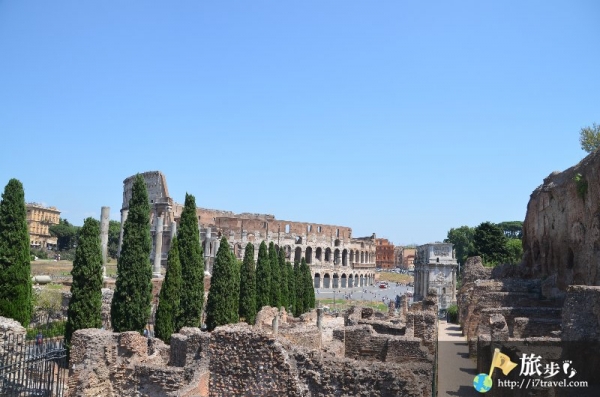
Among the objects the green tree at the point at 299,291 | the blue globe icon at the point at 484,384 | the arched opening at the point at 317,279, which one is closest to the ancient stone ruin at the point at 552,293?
the blue globe icon at the point at 484,384

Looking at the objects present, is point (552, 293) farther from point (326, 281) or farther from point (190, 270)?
point (326, 281)

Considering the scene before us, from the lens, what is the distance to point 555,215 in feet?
106

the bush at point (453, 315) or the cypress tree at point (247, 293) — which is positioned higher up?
the cypress tree at point (247, 293)

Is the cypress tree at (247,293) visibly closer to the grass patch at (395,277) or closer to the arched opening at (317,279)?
the arched opening at (317,279)

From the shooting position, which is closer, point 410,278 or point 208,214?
point 208,214

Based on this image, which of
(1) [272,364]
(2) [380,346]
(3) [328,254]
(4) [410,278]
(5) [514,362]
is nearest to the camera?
(1) [272,364]

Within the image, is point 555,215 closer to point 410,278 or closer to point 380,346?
point 380,346

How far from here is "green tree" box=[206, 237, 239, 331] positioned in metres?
22.4

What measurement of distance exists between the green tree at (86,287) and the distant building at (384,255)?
118224 mm

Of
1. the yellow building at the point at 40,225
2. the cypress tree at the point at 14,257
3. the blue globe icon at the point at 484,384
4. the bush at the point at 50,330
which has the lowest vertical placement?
the bush at the point at 50,330

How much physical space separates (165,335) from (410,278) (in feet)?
298

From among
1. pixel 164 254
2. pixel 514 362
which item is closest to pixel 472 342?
pixel 514 362

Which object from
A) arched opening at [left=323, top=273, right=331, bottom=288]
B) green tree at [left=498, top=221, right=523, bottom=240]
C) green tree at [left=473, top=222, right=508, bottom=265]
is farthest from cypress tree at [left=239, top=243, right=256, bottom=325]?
green tree at [left=498, top=221, right=523, bottom=240]

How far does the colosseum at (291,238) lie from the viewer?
66.6m
